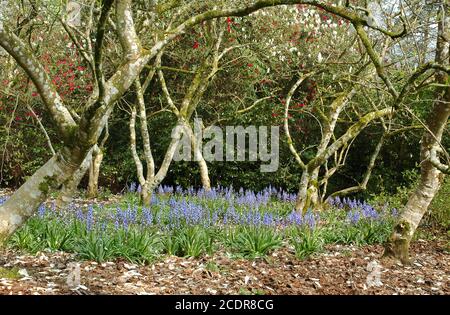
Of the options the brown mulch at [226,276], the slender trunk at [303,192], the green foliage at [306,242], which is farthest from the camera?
the slender trunk at [303,192]

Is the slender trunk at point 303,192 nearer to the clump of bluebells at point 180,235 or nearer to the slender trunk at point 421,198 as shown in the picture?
the clump of bluebells at point 180,235

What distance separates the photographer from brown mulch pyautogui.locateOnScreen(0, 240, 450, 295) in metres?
4.62

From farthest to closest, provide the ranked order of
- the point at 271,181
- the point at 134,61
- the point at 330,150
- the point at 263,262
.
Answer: the point at 271,181 → the point at 330,150 → the point at 263,262 → the point at 134,61

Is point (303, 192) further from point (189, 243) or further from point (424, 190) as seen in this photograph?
point (189, 243)

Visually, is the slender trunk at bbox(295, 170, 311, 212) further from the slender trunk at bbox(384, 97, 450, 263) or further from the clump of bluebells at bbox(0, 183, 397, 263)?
the slender trunk at bbox(384, 97, 450, 263)

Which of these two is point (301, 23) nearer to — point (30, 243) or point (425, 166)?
point (425, 166)

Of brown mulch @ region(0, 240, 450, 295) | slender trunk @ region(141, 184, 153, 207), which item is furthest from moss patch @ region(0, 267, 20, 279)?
slender trunk @ region(141, 184, 153, 207)

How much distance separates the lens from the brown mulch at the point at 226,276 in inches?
182

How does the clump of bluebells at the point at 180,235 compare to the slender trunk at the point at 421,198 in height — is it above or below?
below

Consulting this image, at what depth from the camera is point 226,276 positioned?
5098mm

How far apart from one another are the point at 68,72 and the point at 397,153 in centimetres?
782

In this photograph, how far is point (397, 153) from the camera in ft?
39.2

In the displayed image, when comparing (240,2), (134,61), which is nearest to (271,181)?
(240,2)

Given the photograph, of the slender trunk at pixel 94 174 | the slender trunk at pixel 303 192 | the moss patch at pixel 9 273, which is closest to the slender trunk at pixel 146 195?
the slender trunk at pixel 94 174
